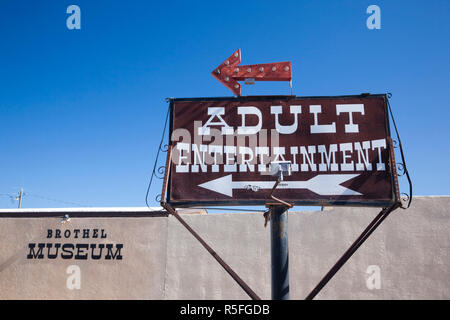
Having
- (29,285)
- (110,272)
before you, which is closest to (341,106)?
(110,272)

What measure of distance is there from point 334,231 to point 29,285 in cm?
1156

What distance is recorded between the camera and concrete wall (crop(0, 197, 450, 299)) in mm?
12016

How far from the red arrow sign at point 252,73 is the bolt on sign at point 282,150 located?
0.32 m

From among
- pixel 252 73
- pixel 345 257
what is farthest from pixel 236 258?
pixel 252 73

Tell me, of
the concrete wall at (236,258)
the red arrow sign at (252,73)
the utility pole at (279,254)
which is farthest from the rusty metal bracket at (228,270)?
the concrete wall at (236,258)

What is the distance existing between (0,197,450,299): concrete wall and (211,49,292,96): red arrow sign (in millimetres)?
7781

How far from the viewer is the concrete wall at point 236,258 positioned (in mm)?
12016

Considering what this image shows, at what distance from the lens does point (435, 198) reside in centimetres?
1240

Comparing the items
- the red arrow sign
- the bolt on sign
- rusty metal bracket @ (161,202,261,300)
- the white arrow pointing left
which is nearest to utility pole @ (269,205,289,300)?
the bolt on sign

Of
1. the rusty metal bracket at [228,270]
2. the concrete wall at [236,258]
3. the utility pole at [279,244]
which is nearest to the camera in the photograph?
the rusty metal bracket at [228,270]

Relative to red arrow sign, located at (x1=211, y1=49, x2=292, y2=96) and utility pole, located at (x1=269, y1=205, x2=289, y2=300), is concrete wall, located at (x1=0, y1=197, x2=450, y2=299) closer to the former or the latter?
utility pole, located at (x1=269, y1=205, x2=289, y2=300)

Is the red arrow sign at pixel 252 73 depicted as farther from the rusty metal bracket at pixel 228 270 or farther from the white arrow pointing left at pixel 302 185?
the rusty metal bracket at pixel 228 270

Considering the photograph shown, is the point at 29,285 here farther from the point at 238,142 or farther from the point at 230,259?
the point at 238,142

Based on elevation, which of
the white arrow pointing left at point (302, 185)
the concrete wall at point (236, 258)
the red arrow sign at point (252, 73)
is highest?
the red arrow sign at point (252, 73)
